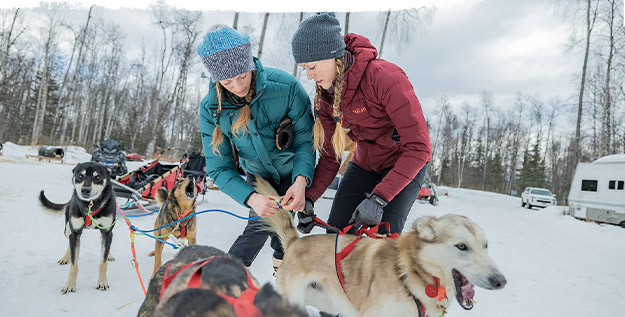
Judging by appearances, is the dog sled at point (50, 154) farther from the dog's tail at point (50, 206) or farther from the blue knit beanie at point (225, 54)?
the blue knit beanie at point (225, 54)

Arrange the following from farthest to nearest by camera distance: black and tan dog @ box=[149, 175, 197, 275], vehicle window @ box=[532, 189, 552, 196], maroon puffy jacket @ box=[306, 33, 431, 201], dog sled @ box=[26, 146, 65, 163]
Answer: vehicle window @ box=[532, 189, 552, 196] < dog sled @ box=[26, 146, 65, 163] < black and tan dog @ box=[149, 175, 197, 275] < maroon puffy jacket @ box=[306, 33, 431, 201]

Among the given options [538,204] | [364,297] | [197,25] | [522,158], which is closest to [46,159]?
[197,25]

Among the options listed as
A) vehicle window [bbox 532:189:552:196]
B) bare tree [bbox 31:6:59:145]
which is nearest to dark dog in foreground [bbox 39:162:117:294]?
bare tree [bbox 31:6:59:145]

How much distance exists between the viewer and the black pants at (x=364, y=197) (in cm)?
199

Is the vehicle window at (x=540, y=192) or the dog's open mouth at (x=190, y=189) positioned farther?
the vehicle window at (x=540, y=192)

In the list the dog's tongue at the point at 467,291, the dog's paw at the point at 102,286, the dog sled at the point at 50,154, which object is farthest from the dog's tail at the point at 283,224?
the dog sled at the point at 50,154

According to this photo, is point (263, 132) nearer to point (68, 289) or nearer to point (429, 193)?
point (68, 289)

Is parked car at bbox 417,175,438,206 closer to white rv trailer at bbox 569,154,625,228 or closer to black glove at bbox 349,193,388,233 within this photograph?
white rv trailer at bbox 569,154,625,228

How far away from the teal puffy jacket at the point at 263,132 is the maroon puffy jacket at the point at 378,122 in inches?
6.0

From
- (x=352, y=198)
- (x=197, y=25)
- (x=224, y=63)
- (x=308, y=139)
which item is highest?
(x=197, y=25)

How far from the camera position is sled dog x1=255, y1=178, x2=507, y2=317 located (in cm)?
150

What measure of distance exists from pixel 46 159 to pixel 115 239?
9.71 m

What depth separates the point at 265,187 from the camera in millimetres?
2043

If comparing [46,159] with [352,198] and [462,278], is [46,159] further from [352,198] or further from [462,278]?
[462,278]
